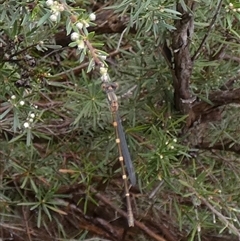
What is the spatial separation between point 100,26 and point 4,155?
16.7 inches

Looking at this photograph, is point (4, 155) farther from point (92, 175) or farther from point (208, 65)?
point (208, 65)

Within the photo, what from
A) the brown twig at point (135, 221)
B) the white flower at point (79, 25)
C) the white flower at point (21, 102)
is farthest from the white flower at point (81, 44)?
the brown twig at point (135, 221)

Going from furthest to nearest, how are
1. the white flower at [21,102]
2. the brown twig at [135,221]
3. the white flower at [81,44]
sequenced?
the brown twig at [135,221] < the white flower at [21,102] < the white flower at [81,44]

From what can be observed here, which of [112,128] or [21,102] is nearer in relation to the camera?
[21,102]

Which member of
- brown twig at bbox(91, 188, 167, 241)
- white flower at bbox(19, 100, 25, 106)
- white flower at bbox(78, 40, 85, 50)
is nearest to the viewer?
white flower at bbox(78, 40, 85, 50)

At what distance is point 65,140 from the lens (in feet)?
4.50

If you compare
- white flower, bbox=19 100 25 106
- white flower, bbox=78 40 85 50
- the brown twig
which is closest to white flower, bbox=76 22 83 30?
white flower, bbox=78 40 85 50

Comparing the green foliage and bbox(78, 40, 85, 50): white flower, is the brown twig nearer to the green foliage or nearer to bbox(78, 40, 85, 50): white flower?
the green foliage

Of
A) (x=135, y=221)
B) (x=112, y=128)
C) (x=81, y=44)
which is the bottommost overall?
(x=135, y=221)

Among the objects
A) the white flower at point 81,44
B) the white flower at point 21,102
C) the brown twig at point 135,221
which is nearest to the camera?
the white flower at point 81,44

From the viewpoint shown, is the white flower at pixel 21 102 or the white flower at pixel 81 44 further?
the white flower at pixel 21 102

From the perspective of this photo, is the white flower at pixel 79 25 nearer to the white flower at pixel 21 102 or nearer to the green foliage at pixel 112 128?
the green foliage at pixel 112 128

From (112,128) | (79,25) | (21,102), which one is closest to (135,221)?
(112,128)

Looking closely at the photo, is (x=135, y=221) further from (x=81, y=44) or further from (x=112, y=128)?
(x=81, y=44)
